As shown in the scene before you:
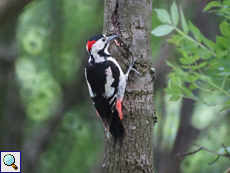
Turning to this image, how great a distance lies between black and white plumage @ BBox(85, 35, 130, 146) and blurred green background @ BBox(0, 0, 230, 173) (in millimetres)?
2716

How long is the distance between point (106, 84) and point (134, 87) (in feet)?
1.00

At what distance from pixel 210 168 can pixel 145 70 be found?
5407 mm

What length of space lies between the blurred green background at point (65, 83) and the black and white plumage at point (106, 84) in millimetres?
2716

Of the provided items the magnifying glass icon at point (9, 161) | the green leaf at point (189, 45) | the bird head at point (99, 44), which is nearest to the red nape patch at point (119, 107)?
the bird head at point (99, 44)

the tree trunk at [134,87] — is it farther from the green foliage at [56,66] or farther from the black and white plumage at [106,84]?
the green foliage at [56,66]

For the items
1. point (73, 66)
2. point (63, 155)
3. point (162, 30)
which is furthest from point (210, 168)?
point (162, 30)

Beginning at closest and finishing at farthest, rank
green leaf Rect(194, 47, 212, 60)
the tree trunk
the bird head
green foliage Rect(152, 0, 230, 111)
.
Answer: green foliage Rect(152, 0, 230, 111) < green leaf Rect(194, 47, 212, 60) < the tree trunk < the bird head

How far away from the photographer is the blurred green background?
5.45 meters

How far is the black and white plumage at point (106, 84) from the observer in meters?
2.36

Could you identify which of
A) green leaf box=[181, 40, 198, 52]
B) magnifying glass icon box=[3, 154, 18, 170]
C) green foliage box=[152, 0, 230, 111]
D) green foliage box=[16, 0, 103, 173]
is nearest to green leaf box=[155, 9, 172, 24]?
green foliage box=[152, 0, 230, 111]

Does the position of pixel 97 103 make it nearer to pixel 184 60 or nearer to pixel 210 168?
pixel 184 60

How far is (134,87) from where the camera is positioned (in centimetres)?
239

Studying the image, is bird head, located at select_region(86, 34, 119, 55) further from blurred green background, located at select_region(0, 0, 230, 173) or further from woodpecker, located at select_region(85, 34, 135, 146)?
blurred green background, located at select_region(0, 0, 230, 173)

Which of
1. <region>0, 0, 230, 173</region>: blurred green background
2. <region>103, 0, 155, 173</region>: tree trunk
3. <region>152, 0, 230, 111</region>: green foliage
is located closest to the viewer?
<region>152, 0, 230, 111</region>: green foliage
